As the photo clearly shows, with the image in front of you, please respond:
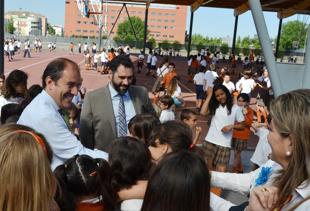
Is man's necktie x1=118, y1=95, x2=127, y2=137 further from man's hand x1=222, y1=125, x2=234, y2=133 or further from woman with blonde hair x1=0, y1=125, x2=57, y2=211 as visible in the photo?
man's hand x1=222, y1=125, x2=234, y2=133

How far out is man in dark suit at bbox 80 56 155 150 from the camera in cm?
354

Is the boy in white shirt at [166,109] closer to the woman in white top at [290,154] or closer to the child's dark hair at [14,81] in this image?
the child's dark hair at [14,81]

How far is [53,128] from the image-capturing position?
2428 millimetres

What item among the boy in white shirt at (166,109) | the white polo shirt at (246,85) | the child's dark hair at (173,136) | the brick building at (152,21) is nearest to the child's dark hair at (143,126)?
the child's dark hair at (173,136)

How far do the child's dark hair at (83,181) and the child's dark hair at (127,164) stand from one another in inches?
3.3

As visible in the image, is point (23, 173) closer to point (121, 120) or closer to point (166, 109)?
point (121, 120)

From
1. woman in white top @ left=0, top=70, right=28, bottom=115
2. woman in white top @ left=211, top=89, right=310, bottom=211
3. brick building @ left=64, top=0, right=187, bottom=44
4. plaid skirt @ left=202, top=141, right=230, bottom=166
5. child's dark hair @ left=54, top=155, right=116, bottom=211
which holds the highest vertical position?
brick building @ left=64, top=0, right=187, bottom=44

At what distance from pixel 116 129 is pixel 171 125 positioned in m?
0.93

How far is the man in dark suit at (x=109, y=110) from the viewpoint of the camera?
354 cm

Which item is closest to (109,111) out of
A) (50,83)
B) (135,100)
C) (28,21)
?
(135,100)

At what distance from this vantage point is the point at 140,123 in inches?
124

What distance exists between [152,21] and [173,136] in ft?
433

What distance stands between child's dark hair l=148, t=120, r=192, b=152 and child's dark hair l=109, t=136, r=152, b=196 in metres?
0.26

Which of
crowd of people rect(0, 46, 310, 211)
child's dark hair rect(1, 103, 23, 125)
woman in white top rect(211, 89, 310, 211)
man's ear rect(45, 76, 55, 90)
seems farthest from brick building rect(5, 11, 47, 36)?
woman in white top rect(211, 89, 310, 211)
